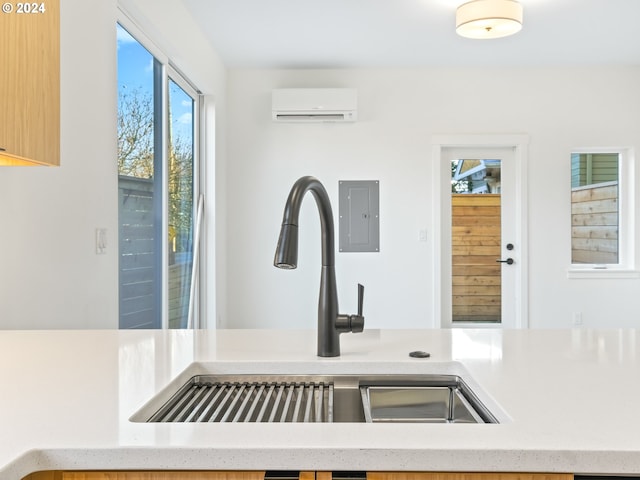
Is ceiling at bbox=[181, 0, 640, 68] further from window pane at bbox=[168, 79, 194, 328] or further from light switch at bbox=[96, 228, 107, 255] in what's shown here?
light switch at bbox=[96, 228, 107, 255]

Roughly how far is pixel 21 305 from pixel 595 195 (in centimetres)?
497

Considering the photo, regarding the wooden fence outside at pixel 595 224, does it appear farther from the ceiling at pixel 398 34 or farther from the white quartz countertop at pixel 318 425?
the white quartz countertop at pixel 318 425

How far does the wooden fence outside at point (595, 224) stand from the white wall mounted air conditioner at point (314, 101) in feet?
7.39

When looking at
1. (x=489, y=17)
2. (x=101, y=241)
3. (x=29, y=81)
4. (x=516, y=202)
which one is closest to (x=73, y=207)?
(x=101, y=241)

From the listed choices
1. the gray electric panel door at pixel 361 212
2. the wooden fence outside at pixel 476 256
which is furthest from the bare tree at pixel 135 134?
the wooden fence outside at pixel 476 256

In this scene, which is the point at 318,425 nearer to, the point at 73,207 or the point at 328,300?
the point at 328,300

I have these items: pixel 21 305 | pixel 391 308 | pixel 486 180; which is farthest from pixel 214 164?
pixel 21 305

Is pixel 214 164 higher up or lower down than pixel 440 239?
higher up

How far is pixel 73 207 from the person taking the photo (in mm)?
2129

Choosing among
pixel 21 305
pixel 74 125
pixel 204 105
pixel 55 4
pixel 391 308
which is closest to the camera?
pixel 55 4

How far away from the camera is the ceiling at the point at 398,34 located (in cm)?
365

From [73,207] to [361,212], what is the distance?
10.7ft

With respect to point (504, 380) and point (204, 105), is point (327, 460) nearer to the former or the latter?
point (504, 380)

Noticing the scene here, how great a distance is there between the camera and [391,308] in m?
5.13
